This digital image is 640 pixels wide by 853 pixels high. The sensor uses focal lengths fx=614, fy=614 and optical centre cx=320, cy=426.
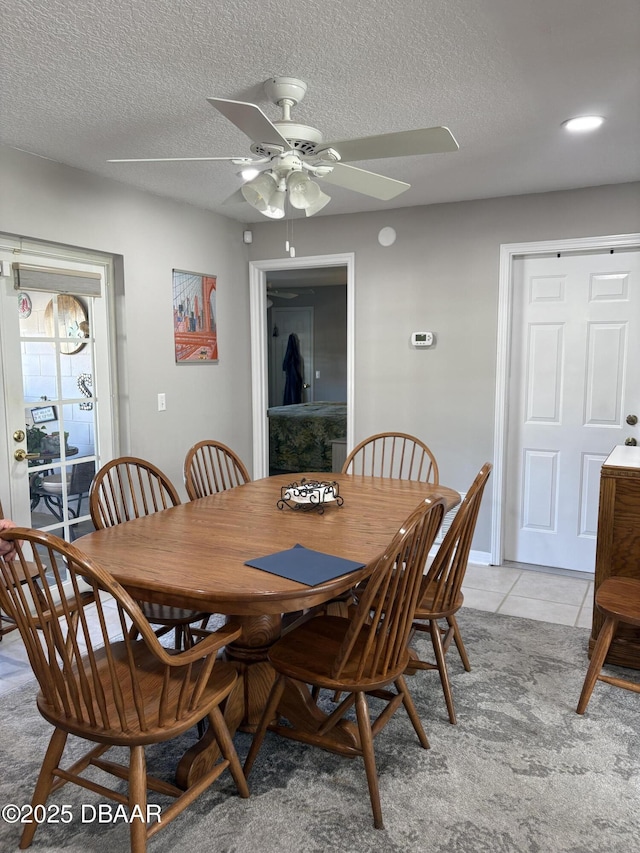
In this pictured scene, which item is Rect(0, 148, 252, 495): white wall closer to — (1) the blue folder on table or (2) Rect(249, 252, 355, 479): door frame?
(2) Rect(249, 252, 355, 479): door frame

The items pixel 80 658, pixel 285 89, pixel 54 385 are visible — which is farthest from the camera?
pixel 54 385

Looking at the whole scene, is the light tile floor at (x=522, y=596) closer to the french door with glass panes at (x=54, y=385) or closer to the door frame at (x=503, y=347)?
the door frame at (x=503, y=347)

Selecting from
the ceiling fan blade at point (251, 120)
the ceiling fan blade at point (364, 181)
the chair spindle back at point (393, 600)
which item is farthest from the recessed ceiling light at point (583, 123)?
the chair spindle back at point (393, 600)

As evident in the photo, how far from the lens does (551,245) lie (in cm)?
376

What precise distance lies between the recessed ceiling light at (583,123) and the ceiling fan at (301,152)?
90cm

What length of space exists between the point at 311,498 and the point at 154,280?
6.61 feet

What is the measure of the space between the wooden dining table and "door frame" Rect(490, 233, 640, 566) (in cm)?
132

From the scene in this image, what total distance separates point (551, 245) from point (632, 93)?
1476 millimetres

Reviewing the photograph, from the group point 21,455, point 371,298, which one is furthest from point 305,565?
point 371,298

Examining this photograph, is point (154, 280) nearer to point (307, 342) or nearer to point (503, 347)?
point (503, 347)

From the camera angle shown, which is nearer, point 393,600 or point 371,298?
point 393,600

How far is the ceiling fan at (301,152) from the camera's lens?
6.22ft

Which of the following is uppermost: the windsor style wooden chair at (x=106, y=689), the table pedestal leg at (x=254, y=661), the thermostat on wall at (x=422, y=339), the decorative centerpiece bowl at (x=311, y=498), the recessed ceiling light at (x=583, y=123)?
the recessed ceiling light at (x=583, y=123)

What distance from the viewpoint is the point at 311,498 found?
2.56 meters
